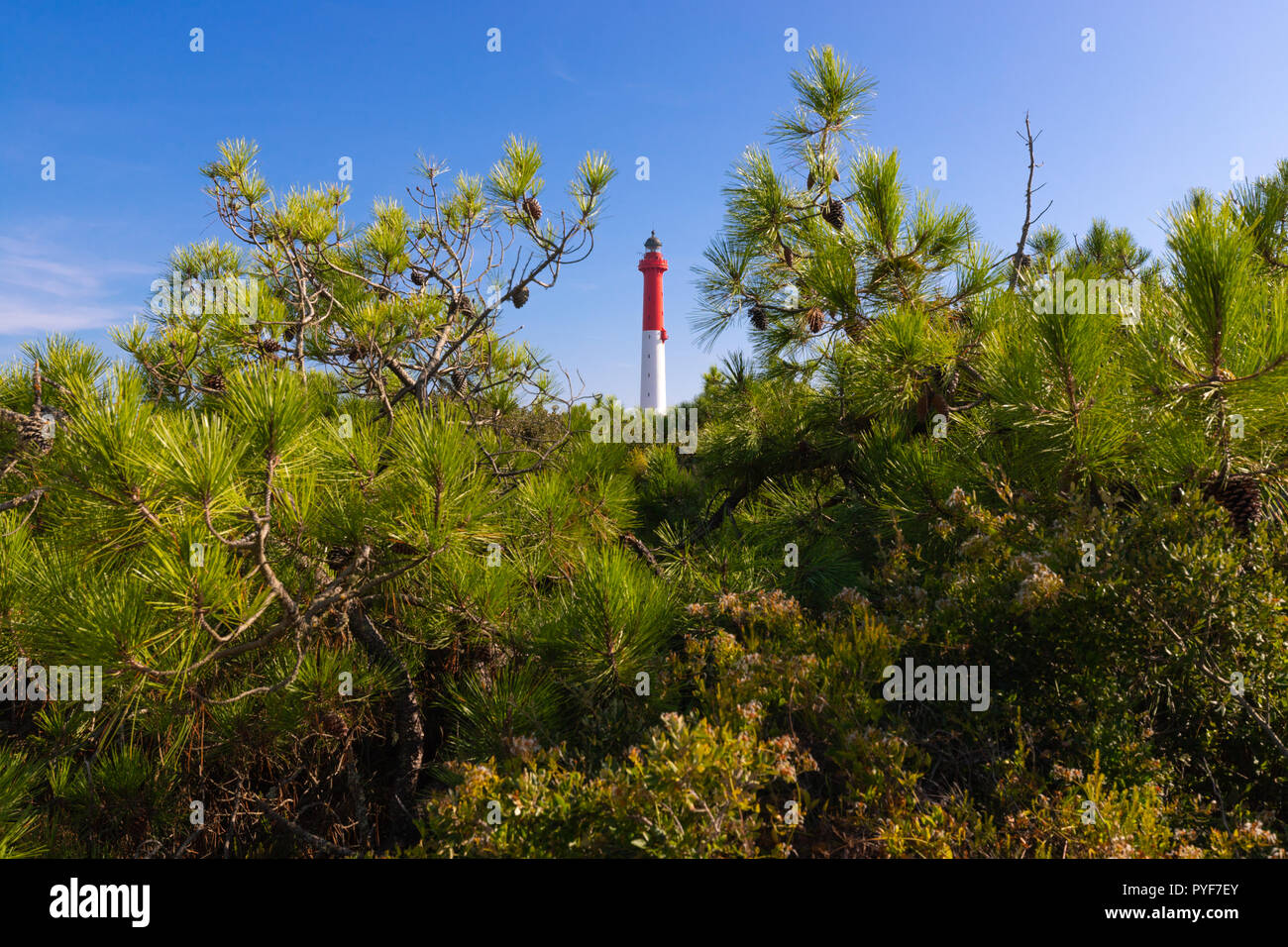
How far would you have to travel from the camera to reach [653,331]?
60.4ft

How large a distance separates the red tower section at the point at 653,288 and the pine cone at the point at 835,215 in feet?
49.6

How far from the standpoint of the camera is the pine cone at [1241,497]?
1961 millimetres

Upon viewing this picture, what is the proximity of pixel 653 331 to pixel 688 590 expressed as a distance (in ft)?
54.1

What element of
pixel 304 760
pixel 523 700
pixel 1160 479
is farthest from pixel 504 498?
pixel 1160 479

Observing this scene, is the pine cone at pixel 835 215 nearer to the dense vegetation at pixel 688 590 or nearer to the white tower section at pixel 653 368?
the dense vegetation at pixel 688 590

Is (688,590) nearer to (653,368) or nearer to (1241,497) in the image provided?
(1241,497)

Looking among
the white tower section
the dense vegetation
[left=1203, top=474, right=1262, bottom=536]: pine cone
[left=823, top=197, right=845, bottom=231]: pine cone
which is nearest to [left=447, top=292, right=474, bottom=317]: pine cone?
the dense vegetation

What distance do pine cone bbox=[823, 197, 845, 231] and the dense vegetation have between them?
389 mm

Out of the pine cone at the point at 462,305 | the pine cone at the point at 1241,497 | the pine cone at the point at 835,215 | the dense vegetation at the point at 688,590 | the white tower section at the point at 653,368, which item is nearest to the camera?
the dense vegetation at the point at 688,590

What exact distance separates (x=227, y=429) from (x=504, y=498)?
1.17 m

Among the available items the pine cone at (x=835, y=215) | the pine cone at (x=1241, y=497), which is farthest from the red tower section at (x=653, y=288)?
the pine cone at (x=1241, y=497)

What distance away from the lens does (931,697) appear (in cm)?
187

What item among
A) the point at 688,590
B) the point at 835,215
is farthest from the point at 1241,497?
the point at 835,215
